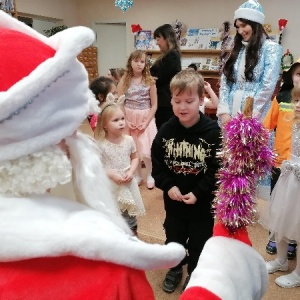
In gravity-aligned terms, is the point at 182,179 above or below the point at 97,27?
below

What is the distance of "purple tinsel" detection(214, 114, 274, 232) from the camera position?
1.07 m

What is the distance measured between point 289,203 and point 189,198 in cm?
64

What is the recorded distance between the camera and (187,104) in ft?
5.94

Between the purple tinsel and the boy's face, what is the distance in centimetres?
71

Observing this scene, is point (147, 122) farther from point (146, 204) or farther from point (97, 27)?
point (97, 27)

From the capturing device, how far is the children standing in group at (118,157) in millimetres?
2252

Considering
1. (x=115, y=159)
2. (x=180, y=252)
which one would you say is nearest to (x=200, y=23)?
(x=115, y=159)

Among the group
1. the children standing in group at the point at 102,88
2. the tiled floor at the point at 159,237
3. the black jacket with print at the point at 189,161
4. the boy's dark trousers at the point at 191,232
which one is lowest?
the tiled floor at the point at 159,237

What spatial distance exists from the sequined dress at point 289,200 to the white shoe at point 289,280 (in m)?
0.23

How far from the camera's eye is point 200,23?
711cm

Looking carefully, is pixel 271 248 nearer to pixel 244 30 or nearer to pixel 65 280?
pixel 244 30

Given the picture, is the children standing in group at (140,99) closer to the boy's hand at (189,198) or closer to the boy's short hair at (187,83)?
Answer: the boy's short hair at (187,83)

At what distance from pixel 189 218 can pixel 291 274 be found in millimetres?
737

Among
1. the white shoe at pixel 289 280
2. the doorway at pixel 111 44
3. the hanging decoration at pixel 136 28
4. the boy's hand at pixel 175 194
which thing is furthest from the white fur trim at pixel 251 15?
the doorway at pixel 111 44
